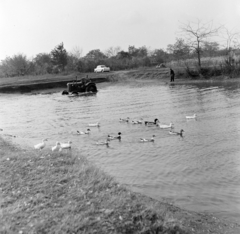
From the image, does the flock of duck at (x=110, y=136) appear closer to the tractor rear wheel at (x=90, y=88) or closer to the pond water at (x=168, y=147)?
the pond water at (x=168, y=147)

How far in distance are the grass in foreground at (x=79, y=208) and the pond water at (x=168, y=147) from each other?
864 millimetres

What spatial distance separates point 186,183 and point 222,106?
14.1m

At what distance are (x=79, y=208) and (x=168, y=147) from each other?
691cm

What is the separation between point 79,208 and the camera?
19.4 ft

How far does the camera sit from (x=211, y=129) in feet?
48.6

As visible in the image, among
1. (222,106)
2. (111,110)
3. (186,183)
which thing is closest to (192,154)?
(186,183)

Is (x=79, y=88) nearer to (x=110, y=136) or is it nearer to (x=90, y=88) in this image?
(x=90, y=88)

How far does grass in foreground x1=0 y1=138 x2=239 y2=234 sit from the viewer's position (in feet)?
17.4

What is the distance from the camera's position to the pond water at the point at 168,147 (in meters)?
7.84

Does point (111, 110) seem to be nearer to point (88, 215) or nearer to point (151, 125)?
point (151, 125)

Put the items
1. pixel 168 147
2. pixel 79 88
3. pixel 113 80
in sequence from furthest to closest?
pixel 113 80 → pixel 79 88 → pixel 168 147

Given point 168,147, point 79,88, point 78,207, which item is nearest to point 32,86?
point 79,88

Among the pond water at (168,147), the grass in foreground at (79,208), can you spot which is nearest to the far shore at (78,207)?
the grass in foreground at (79,208)

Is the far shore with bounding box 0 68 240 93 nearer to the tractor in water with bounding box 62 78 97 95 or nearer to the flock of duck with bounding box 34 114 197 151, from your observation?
the tractor in water with bounding box 62 78 97 95
